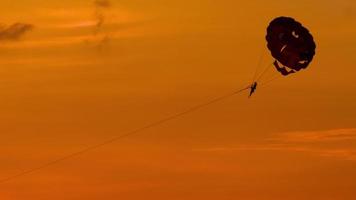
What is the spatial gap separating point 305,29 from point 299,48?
200cm

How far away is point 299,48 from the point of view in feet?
457

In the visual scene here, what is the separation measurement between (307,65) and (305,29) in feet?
Answer: 11.4

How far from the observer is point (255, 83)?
138 meters

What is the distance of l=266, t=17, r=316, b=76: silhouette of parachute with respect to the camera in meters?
139

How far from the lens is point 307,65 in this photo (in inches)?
5492

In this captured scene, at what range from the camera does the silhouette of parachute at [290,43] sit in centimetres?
13888

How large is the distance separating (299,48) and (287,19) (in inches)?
116

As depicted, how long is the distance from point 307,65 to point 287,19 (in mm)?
4680

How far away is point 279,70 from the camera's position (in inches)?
5625

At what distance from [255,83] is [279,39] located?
5.75m

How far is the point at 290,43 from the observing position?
459 feet

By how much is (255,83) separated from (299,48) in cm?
560

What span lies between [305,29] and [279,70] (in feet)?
20.0
